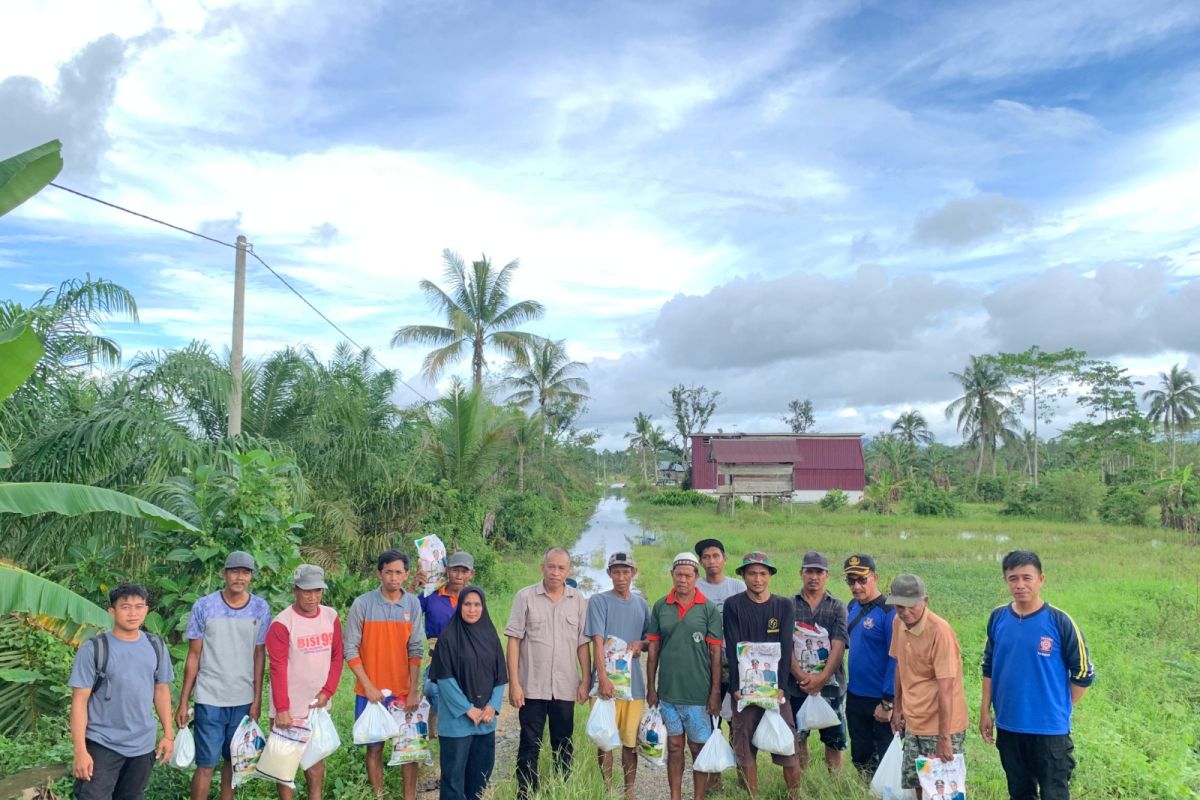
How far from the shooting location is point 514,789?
15.6 feet

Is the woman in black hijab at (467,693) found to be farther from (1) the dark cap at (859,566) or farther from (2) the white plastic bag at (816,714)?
(1) the dark cap at (859,566)

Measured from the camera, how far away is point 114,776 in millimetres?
3986

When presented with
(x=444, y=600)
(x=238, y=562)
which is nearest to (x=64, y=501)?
(x=238, y=562)

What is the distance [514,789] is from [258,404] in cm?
697

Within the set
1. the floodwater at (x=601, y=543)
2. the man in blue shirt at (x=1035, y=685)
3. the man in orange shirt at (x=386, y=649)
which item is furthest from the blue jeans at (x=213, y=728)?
the floodwater at (x=601, y=543)

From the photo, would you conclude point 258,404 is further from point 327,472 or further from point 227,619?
point 227,619

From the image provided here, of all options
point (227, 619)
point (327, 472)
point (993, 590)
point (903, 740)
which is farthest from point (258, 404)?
point (993, 590)

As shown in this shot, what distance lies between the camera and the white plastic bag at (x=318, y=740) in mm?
Result: 4461

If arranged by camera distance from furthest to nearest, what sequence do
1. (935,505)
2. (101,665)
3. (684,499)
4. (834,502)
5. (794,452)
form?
1. (684,499)
2. (794,452)
3. (834,502)
4. (935,505)
5. (101,665)

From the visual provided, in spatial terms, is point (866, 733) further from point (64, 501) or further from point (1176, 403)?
point (1176, 403)

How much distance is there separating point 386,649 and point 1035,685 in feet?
11.7

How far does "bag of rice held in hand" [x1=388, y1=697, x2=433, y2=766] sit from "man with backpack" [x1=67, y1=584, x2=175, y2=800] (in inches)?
48.7

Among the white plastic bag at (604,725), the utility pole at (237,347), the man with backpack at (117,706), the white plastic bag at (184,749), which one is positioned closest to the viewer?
the man with backpack at (117,706)

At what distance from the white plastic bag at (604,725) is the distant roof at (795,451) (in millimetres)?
31342
